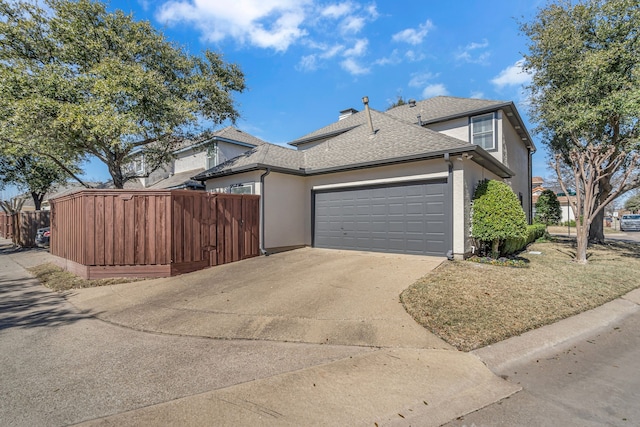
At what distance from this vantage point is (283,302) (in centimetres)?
564

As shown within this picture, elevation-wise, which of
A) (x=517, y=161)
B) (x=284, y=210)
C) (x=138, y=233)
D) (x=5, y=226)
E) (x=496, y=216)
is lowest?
(x=5, y=226)

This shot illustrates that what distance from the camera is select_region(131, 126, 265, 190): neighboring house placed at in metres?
15.9

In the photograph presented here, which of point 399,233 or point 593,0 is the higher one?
point 593,0

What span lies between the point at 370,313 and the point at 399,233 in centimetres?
484

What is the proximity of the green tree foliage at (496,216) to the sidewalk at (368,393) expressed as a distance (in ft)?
15.7

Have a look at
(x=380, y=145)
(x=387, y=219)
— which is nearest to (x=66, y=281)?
(x=387, y=219)

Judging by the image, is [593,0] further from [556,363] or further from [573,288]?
[556,363]

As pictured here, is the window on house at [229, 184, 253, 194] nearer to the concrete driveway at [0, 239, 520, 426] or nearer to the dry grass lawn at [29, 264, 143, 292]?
the dry grass lawn at [29, 264, 143, 292]

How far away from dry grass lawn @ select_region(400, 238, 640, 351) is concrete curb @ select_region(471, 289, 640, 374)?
0.12 metres

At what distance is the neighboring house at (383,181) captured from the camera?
28.5ft

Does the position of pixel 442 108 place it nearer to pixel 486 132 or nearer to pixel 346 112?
pixel 486 132

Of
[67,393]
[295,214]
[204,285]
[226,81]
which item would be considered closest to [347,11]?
[226,81]

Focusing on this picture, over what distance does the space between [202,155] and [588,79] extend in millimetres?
19418

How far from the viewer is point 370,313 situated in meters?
5.00
